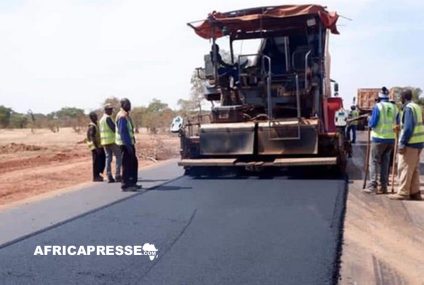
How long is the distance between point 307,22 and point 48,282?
6838 millimetres

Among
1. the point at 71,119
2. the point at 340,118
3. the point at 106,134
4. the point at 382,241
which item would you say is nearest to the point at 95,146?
the point at 106,134

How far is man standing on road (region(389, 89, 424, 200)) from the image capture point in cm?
728

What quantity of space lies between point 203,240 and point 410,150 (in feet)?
12.2

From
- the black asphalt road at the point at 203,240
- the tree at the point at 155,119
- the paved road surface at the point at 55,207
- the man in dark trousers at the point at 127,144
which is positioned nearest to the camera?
the black asphalt road at the point at 203,240

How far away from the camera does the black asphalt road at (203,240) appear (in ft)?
13.3

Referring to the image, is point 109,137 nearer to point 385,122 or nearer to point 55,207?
point 55,207

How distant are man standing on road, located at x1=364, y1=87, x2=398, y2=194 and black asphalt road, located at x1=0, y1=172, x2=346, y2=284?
0.69 meters

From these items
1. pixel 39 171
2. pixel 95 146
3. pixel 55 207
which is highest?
pixel 95 146

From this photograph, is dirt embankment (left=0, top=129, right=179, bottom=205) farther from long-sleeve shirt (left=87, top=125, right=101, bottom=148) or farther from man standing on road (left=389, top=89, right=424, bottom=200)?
man standing on road (left=389, top=89, right=424, bottom=200)

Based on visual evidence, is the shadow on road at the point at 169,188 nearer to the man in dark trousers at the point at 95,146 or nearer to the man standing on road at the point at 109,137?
the man standing on road at the point at 109,137

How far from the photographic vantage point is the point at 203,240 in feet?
16.4

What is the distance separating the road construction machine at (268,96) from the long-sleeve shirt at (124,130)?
130 cm

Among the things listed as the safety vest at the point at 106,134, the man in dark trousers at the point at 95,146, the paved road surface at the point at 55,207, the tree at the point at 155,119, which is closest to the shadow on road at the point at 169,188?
the paved road surface at the point at 55,207

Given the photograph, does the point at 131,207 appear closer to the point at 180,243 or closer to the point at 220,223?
the point at 220,223
